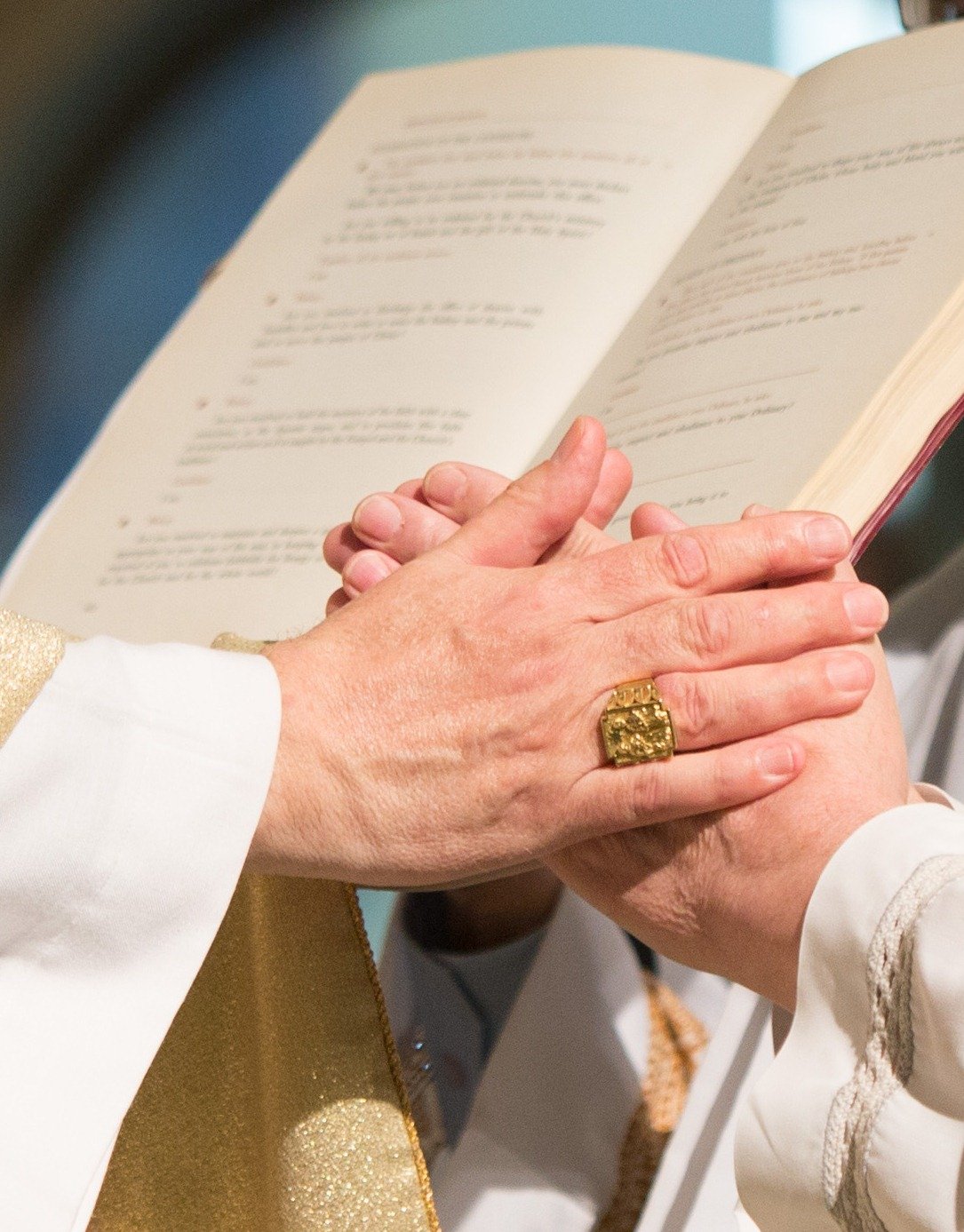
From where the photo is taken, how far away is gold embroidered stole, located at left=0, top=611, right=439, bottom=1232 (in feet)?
2.59

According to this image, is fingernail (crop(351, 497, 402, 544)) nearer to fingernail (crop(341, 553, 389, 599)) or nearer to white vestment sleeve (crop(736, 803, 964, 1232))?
fingernail (crop(341, 553, 389, 599))

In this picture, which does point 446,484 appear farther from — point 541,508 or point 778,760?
point 778,760

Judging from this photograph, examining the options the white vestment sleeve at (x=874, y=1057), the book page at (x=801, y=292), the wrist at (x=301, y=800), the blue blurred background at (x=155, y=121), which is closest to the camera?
the white vestment sleeve at (x=874, y=1057)

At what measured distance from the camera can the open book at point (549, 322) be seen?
0.86 meters

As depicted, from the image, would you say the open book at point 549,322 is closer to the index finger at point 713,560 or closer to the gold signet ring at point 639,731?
the index finger at point 713,560

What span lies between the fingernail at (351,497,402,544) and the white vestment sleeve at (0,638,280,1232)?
210 millimetres

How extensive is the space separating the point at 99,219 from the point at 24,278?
0.23m

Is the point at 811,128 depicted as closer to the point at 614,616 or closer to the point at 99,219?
the point at 614,616

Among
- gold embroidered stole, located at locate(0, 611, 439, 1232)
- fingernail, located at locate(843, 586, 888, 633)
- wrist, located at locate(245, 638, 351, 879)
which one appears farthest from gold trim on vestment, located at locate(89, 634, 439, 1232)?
fingernail, located at locate(843, 586, 888, 633)

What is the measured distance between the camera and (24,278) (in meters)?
3.22

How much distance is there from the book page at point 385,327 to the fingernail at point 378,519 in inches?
3.6

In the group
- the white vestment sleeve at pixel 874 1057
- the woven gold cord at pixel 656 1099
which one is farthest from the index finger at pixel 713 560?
the woven gold cord at pixel 656 1099

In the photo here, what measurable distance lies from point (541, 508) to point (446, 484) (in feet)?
0.35

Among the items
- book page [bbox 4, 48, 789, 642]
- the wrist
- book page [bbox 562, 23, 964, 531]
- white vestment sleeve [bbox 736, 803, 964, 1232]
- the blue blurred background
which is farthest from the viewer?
the blue blurred background
